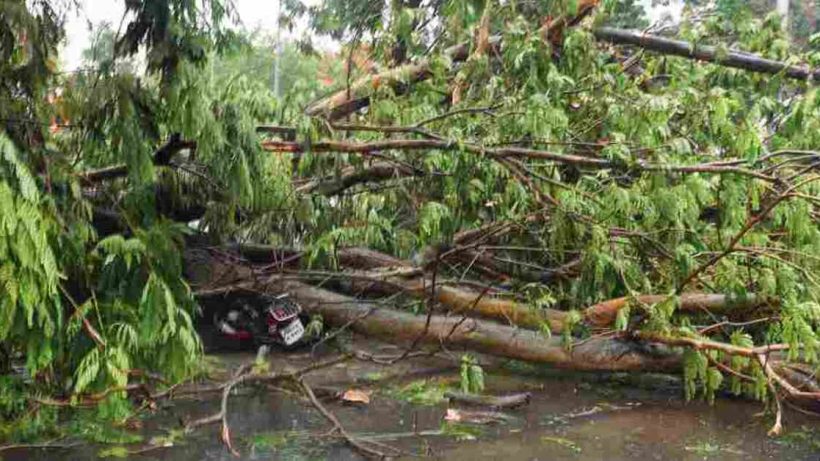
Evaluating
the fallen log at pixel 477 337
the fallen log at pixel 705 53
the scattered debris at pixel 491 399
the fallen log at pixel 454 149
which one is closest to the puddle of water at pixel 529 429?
the scattered debris at pixel 491 399

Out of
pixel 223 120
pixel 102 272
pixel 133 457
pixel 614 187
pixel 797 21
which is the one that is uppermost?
pixel 797 21

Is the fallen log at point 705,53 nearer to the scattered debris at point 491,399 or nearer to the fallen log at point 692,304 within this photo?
the fallen log at point 692,304

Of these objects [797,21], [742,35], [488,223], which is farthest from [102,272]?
[797,21]

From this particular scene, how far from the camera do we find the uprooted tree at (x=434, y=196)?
3.32 m

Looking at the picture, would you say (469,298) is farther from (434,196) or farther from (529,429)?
(529,429)

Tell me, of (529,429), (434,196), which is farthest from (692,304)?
(434,196)

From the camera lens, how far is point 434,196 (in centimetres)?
513

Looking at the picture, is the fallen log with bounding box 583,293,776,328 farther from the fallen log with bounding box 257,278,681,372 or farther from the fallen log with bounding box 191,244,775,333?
the fallen log with bounding box 257,278,681,372

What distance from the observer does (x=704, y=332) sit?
4.74 metres

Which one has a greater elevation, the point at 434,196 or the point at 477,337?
the point at 434,196

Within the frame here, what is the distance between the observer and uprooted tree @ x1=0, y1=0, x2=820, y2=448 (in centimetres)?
332

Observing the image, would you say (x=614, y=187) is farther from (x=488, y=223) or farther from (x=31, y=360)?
(x=31, y=360)

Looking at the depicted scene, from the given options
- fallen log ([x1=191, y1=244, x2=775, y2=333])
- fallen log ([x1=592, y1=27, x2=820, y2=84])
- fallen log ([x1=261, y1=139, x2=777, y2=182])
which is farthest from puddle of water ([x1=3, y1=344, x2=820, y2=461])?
fallen log ([x1=592, y1=27, x2=820, y2=84])

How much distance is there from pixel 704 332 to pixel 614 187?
3.70 feet
